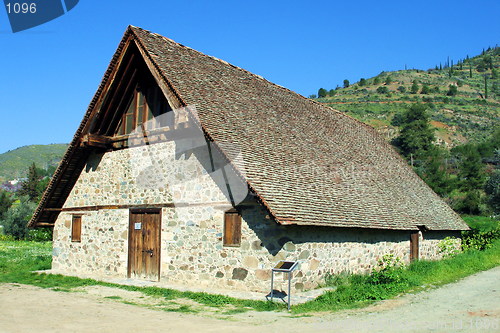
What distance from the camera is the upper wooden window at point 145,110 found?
52.3ft

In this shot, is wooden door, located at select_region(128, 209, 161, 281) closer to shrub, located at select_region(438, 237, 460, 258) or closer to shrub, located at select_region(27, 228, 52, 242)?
shrub, located at select_region(438, 237, 460, 258)

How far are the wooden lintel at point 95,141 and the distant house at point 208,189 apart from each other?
50 mm

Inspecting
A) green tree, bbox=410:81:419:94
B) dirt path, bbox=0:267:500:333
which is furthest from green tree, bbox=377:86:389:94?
dirt path, bbox=0:267:500:333

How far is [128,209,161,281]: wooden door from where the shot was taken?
1532cm

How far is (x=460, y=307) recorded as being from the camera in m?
10.6

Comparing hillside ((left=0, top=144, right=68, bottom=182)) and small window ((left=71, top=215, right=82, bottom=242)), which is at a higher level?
hillside ((left=0, top=144, right=68, bottom=182))

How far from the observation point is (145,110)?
16359mm

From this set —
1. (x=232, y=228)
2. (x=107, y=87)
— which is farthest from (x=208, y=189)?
(x=107, y=87)

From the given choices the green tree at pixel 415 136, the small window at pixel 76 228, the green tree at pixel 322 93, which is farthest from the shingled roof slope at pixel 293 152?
the green tree at pixel 322 93

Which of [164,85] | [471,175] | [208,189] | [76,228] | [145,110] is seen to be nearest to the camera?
[208,189]

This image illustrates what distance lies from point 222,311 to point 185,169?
521 centimetres

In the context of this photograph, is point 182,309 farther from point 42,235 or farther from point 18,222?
point 18,222

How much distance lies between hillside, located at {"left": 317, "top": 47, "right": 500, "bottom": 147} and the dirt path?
62.6m

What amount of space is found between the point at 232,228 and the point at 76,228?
23.8 ft
